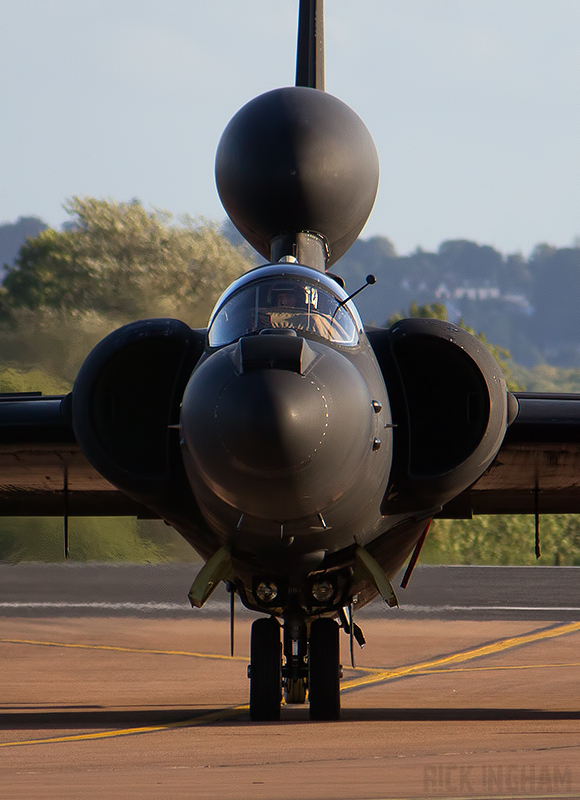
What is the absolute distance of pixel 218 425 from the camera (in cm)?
661

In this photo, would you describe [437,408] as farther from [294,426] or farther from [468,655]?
[468,655]

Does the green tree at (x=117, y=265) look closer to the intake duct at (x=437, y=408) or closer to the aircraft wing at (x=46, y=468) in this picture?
the aircraft wing at (x=46, y=468)

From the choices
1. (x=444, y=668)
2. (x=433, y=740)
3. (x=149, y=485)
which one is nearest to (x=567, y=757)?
(x=433, y=740)

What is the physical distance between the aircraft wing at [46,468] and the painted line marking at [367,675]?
2.54m

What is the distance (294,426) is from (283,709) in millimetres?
4908

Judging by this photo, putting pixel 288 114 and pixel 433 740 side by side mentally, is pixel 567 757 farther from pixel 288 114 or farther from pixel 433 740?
pixel 288 114

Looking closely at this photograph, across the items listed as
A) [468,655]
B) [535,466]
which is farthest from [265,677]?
[468,655]

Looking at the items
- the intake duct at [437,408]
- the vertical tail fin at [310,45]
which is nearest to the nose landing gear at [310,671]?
the intake duct at [437,408]

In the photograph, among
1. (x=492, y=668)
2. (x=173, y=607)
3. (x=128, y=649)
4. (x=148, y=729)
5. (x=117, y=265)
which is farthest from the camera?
(x=117, y=265)

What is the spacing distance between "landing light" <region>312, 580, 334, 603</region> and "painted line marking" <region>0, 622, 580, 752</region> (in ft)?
4.57

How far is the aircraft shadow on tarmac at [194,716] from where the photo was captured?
897 centimetres

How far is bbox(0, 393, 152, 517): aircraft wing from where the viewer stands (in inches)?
399

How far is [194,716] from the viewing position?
32.2ft

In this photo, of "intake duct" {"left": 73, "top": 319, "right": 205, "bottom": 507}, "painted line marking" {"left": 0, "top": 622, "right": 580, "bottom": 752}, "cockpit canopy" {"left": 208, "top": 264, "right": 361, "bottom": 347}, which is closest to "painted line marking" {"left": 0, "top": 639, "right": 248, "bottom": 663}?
"painted line marking" {"left": 0, "top": 622, "right": 580, "bottom": 752}
